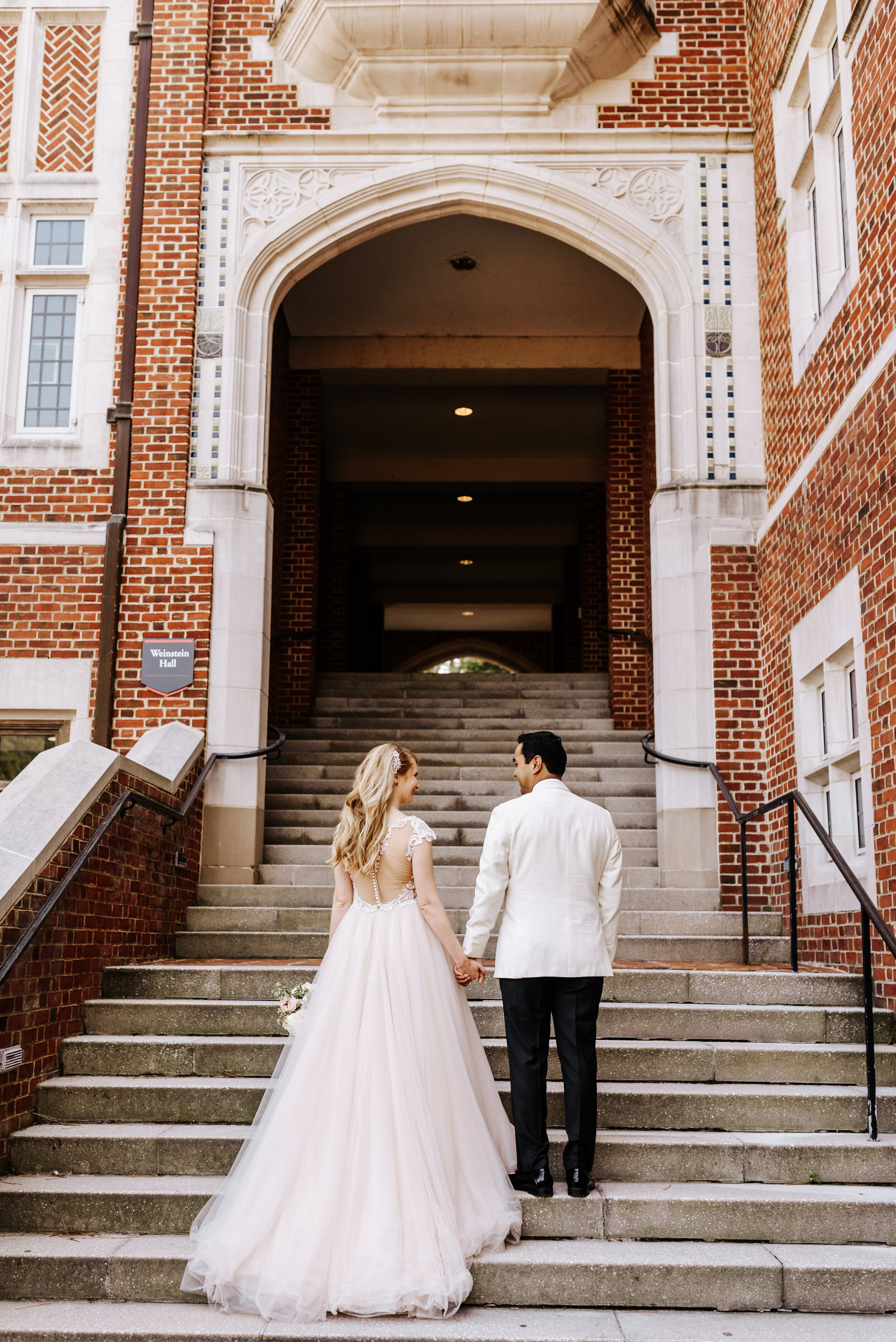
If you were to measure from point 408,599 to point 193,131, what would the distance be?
16890 millimetres

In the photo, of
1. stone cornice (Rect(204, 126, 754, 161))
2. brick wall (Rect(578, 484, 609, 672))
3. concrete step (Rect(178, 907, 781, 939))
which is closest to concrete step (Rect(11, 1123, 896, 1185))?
concrete step (Rect(178, 907, 781, 939))

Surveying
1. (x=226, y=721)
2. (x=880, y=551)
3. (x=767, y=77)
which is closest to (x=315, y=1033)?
(x=880, y=551)

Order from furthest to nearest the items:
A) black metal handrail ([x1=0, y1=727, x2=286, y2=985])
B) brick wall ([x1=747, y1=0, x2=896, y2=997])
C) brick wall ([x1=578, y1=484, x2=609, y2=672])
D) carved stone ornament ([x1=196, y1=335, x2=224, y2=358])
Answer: brick wall ([x1=578, y1=484, x2=609, y2=672]) → carved stone ornament ([x1=196, y1=335, x2=224, y2=358]) → brick wall ([x1=747, y1=0, x2=896, y2=997]) → black metal handrail ([x1=0, y1=727, x2=286, y2=985])

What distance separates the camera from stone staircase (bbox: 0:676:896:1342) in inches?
169

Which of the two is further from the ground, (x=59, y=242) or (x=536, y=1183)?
(x=59, y=242)

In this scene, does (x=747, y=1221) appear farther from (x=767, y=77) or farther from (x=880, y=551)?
(x=767, y=77)

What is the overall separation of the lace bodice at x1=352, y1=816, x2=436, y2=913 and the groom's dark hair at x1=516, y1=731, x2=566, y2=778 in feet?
1.64

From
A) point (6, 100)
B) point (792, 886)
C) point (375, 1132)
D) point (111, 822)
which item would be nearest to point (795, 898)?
point (792, 886)

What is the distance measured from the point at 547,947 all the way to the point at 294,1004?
1.04 metres

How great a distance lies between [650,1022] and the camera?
19.6ft

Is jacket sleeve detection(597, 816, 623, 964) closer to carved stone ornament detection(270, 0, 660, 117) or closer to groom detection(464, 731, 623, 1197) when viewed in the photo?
groom detection(464, 731, 623, 1197)

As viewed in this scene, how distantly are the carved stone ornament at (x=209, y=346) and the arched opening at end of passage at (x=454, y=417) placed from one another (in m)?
2.21

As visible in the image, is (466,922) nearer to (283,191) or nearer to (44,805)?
(44,805)

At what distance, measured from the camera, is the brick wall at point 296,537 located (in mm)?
13352
